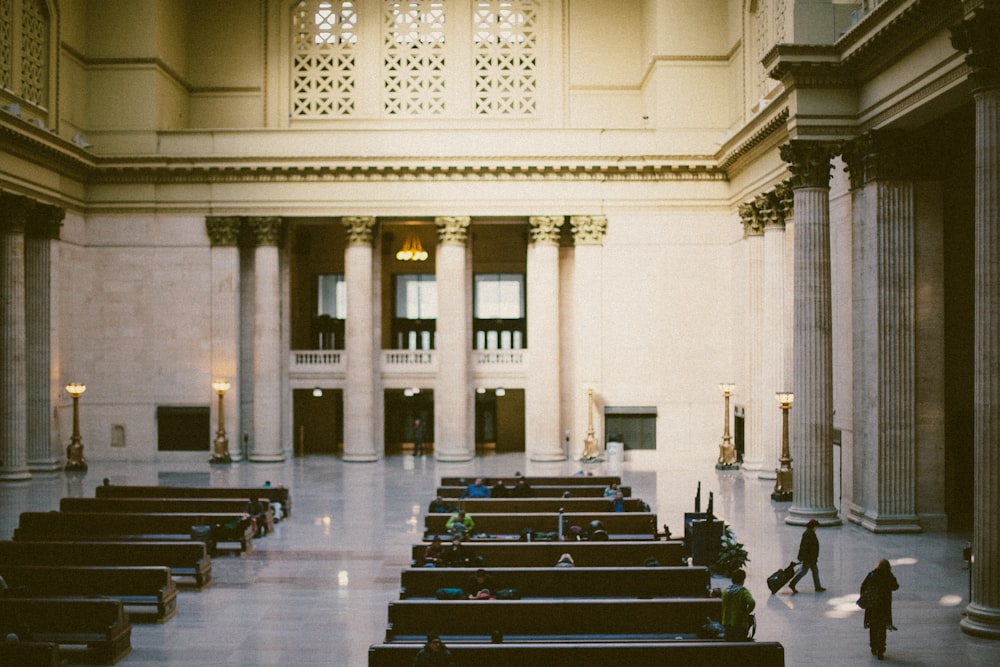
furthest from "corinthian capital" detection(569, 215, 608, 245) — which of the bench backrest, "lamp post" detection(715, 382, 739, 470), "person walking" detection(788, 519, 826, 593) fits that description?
"person walking" detection(788, 519, 826, 593)

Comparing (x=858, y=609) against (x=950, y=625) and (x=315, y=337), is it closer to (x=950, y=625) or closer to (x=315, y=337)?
(x=950, y=625)

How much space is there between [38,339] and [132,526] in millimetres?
15670

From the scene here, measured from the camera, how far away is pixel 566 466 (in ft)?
112

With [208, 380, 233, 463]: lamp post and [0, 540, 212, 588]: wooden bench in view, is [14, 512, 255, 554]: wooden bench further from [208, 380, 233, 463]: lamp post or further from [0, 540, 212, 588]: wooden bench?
[208, 380, 233, 463]: lamp post

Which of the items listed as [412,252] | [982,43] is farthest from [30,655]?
[412,252]

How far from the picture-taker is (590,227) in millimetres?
35031

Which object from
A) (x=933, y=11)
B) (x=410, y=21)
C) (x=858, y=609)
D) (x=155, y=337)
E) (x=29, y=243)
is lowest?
(x=858, y=609)

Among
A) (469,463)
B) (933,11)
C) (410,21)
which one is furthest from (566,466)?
(933,11)

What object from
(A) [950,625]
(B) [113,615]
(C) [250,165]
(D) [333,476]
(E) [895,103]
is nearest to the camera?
(B) [113,615]

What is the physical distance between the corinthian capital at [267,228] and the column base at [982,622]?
27.9 metres

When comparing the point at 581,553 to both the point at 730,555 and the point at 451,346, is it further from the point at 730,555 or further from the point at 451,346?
the point at 451,346

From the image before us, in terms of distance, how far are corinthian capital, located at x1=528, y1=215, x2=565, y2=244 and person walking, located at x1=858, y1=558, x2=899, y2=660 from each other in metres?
23.7

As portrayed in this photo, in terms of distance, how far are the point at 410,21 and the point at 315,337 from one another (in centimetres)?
1437

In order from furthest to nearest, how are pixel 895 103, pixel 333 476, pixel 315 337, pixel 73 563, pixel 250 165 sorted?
pixel 315 337 < pixel 250 165 < pixel 333 476 < pixel 895 103 < pixel 73 563
